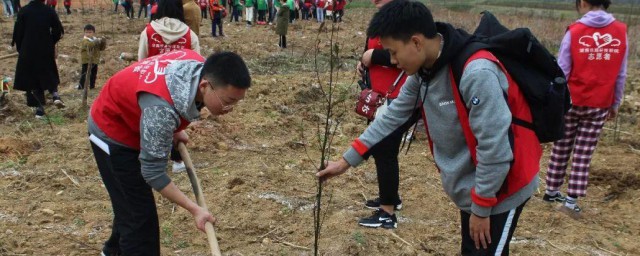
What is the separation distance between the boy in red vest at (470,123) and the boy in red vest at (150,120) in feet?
2.15

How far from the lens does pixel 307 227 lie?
4.02 m

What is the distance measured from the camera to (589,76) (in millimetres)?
4215

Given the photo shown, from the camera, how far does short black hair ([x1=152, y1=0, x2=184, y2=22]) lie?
16.4 feet

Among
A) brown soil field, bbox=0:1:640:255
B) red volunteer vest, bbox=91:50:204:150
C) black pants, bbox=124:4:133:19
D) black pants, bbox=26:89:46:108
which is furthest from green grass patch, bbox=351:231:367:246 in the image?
black pants, bbox=124:4:133:19

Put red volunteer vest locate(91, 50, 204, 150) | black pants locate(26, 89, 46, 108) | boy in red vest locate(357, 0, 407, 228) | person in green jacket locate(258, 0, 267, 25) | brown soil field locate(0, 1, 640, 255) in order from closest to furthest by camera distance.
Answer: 1. red volunteer vest locate(91, 50, 204, 150)
2. boy in red vest locate(357, 0, 407, 228)
3. brown soil field locate(0, 1, 640, 255)
4. black pants locate(26, 89, 46, 108)
5. person in green jacket locate(258, 0, 267, 25)

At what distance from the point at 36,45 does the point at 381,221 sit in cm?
488

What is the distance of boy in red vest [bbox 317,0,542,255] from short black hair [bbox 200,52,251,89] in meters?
0.54

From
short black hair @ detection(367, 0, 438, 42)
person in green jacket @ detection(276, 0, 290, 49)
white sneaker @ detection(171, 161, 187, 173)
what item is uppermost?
short black hair @ detection(367, 0, 438, 42)

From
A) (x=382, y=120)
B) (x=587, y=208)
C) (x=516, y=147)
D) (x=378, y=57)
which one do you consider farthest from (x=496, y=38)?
(x=587, y=208)

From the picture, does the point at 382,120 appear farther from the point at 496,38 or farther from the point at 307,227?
the point at 307,227

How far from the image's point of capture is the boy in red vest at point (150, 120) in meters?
2.35

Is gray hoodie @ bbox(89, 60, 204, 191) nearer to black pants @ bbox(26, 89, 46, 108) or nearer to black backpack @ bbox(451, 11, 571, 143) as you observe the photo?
black backpack @ bbox(451, 11, 571, 143)

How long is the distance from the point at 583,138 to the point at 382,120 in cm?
242

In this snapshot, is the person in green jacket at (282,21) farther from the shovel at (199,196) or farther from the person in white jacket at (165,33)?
the shovel at (199,196)
